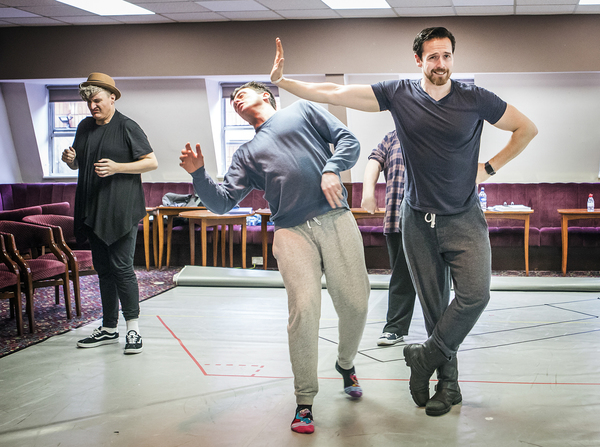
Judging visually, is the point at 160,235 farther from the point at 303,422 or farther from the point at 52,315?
the point at 303,422

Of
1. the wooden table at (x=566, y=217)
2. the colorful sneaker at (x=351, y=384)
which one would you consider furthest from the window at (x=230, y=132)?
the colorful sneaker at (x=351, y=384)

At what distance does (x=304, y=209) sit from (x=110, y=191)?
1480mm

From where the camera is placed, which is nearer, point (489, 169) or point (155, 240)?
point (489, 169)

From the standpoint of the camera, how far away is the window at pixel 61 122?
888cm

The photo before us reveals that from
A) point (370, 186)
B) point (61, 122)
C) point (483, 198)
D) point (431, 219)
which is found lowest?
Answer: point (483, 198)

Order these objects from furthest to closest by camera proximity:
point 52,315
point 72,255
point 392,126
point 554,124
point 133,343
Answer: point 392,126
point 554,124
point 52,315
point 72,255
point 133,343

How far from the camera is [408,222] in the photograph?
231 cm

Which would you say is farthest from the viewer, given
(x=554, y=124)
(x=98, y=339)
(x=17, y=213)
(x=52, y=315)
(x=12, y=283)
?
(x=554, y=124)

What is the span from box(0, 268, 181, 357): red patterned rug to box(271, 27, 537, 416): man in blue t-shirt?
2.38 m

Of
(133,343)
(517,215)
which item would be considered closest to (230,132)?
(517,215)

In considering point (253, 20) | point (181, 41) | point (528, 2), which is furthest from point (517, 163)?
point (181, 41)

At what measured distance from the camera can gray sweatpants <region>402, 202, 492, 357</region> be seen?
86.0 inches

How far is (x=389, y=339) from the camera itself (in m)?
3.31

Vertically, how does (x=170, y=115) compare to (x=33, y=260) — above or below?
above
